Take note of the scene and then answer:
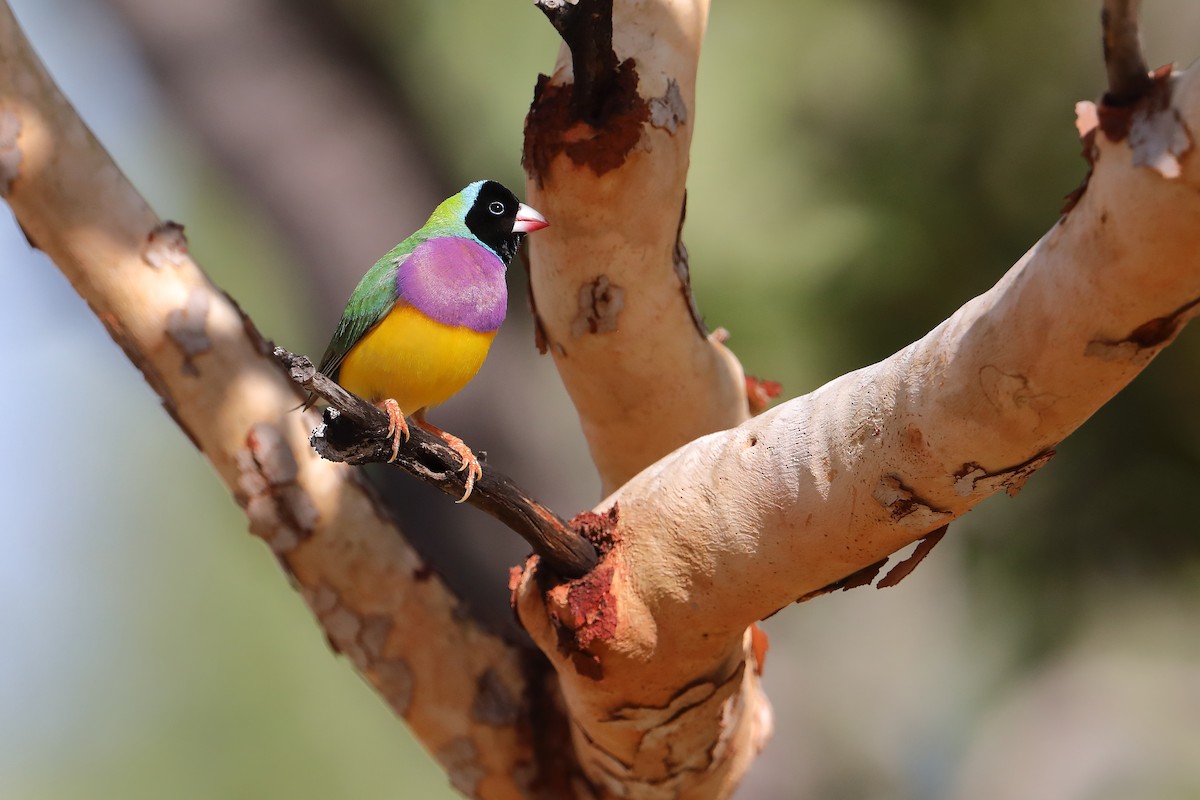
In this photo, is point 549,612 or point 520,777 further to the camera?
point 520,777

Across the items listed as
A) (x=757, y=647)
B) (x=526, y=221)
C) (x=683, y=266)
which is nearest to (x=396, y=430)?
(x=526, y=221)

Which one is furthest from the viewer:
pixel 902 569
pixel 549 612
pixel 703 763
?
pixel 703 763

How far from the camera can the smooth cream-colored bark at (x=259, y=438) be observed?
3.29 meters

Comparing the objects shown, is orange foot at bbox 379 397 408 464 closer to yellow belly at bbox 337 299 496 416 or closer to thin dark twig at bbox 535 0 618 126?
yellow belly at bbox 337 299 496 416

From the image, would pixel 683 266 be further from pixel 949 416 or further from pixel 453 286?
pixel 949 416

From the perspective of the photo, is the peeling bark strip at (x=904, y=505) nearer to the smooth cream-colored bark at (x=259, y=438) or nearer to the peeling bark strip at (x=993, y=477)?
the peeling bark strip at (x=993, y=477)

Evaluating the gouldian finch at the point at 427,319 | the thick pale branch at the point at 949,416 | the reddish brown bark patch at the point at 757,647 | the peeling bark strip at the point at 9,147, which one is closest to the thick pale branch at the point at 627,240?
the gouldian finch at the point at 427,319

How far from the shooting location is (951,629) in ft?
21.8

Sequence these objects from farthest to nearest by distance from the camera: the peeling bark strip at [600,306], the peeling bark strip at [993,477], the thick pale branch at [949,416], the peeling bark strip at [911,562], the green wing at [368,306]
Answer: the peeling bark strip at [600,306] < the green wing at [368,306] < the peeling bark strip at [911,562] < the peeling bark strip at [993,477] < the thick pale branch at [949,416]

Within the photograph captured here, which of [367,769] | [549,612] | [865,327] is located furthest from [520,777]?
[367,769]

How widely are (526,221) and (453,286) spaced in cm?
29

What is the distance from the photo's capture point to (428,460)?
2.35 metres

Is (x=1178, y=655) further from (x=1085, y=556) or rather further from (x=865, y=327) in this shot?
(x=865, y=327)

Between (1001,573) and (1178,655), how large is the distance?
3.09 feet
